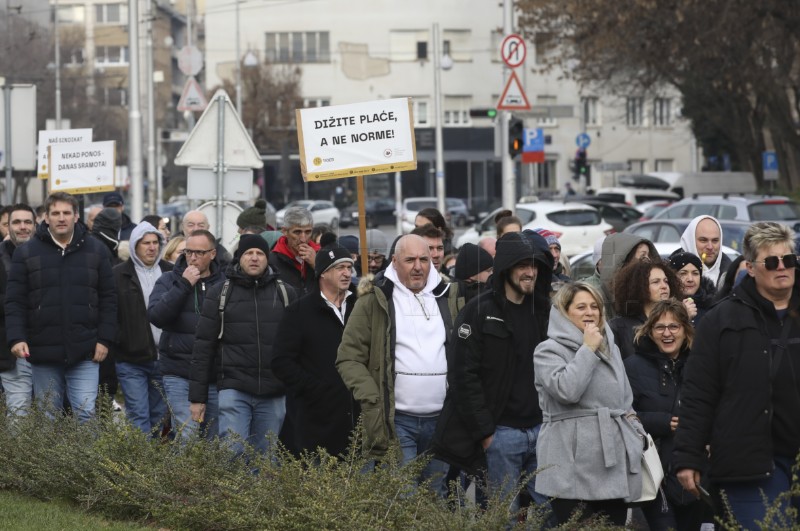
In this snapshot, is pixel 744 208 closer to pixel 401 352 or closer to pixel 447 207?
pixel 401 352

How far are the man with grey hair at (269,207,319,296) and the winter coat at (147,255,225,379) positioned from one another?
0.53 meters

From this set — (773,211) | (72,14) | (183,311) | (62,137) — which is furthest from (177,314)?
(72,14)

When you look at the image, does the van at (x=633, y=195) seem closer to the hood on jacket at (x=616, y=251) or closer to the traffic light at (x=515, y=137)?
the traffic light at (x=515, y=137)

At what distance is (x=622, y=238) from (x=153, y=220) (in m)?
5.94

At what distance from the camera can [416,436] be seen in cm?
807

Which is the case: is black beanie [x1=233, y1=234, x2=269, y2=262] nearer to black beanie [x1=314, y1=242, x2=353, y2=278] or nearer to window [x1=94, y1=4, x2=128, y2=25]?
black beanie [x1=314, y1=242, x2=353, y2=278]

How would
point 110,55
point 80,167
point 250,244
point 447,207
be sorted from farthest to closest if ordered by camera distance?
point 110,55
point 447,207
point 80,167
point 250,244

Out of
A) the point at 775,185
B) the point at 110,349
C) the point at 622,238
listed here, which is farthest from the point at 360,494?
the point at 775,185

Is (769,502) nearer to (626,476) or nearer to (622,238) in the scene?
(626,476)

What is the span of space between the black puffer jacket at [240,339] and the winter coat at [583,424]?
9.12 feet

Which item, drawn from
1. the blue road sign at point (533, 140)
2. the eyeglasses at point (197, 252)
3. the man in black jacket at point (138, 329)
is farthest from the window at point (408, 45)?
the eyeglasses at point (197, 252)

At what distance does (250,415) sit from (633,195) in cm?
4252

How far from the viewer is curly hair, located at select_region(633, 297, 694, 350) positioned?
746 centimetres

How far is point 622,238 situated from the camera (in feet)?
30.5
